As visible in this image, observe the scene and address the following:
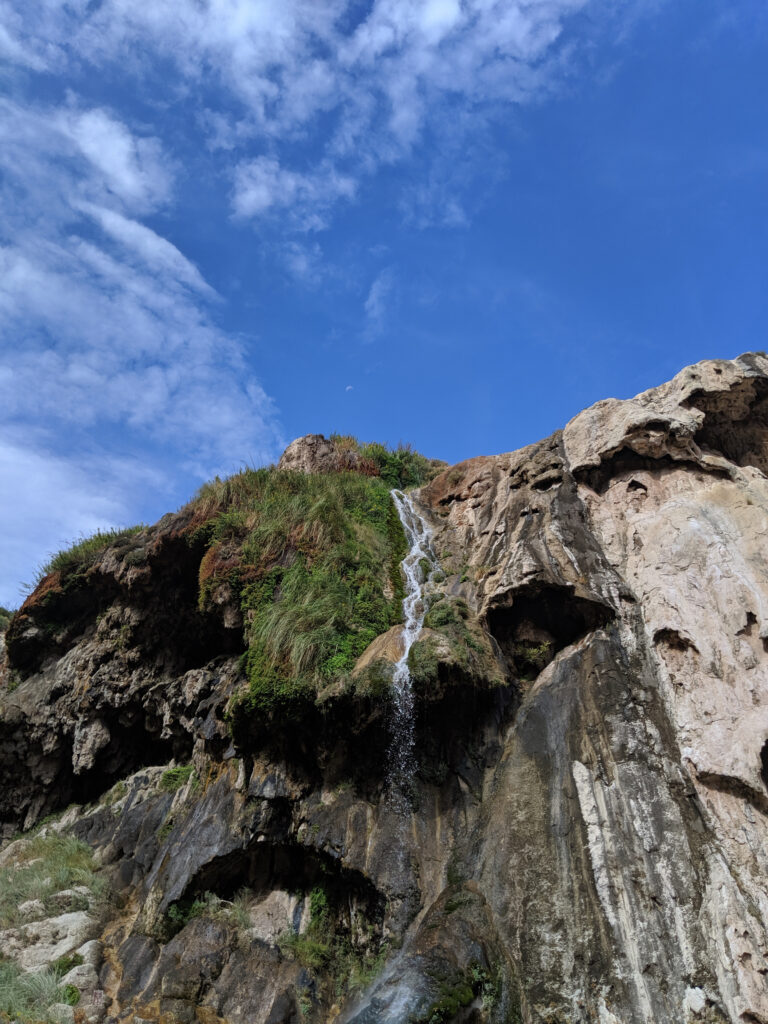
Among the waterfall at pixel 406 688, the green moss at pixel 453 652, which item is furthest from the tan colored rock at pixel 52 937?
the green moss at pixel 453 652

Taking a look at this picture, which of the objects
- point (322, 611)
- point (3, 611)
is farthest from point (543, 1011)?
point (3, 611)

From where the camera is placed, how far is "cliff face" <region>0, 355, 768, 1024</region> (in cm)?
757

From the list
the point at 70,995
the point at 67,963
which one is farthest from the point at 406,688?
the point at 67,963

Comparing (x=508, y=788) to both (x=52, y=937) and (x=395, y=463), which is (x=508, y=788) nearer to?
(x=52, y=937)

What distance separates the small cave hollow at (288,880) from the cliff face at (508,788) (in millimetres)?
42

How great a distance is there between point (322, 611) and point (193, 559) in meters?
5.02

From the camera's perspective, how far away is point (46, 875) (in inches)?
501

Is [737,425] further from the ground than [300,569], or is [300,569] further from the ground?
[737,425]

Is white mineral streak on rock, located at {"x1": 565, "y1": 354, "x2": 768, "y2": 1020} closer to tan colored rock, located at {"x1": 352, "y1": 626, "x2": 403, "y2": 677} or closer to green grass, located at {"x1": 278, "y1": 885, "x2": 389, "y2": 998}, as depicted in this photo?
green grass, located at {"x1": 278, "y1": 885, "x2": 389, "y2": 998}

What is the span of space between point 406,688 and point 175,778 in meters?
6.84

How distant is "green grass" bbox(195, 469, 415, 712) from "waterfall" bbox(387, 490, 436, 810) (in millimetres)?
359

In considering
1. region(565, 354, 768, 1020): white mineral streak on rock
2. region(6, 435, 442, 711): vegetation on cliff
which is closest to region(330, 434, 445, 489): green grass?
region(6, 435, 442, 711): vegetation on cliff

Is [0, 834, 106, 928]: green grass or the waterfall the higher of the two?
the waterfall

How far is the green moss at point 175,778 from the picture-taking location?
1377 centimetres
